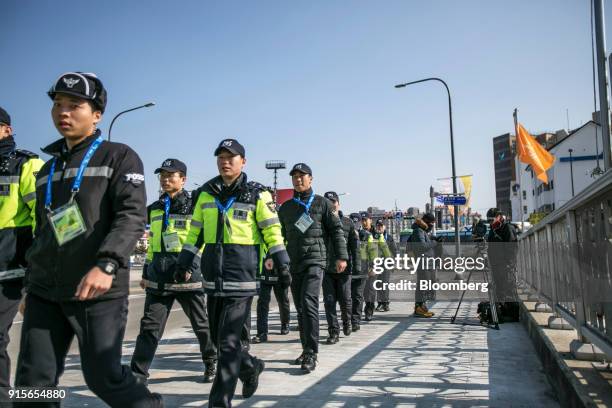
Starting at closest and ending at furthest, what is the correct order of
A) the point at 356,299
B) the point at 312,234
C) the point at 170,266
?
the point at 170,266
the point at 312,234
the point at 356,299

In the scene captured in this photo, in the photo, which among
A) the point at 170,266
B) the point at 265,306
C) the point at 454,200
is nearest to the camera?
the point at 170,266

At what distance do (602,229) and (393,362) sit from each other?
284cm

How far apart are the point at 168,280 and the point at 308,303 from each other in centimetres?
156

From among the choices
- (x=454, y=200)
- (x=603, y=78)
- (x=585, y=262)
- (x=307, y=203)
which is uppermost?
(x=603, y=78)

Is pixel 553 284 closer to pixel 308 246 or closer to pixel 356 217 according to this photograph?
pixel 308 246

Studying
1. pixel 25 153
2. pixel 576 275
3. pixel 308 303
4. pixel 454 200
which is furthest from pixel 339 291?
pixel 454 200

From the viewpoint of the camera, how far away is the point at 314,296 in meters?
5.92

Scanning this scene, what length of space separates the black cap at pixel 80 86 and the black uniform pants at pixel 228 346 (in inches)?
72.2

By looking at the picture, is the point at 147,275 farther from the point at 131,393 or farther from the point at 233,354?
the point at 131,393

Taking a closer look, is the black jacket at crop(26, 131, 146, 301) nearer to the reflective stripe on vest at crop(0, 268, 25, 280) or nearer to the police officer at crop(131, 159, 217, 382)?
the reflective stripe on vest at crop(0, 268, 25, 280)

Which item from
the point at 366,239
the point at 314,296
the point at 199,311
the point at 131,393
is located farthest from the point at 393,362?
the point at 366,239

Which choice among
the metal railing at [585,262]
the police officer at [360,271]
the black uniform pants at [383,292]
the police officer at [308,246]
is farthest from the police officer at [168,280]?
the black uniform pants at [383,292]

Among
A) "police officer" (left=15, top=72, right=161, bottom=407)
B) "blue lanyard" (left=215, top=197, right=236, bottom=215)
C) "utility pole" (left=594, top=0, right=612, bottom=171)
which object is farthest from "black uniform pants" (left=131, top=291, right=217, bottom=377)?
"utility pole" (left=594, top=0, right=612, bottom=171)

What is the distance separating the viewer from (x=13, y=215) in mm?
3746
